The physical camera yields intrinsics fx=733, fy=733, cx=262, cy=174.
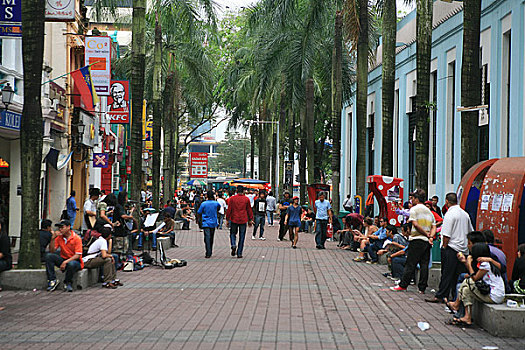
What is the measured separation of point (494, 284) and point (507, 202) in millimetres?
2004

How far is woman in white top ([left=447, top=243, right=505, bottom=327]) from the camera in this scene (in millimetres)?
9602

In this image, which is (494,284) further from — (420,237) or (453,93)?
(453,93)

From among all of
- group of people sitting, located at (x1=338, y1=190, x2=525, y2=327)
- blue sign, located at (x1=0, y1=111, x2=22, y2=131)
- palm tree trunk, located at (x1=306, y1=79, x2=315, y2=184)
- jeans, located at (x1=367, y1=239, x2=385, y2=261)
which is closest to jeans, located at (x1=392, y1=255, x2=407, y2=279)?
group of people sitting, located at (x1=338, y1=190, x2=525, y2=327)

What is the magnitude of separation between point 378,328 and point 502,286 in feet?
5.63

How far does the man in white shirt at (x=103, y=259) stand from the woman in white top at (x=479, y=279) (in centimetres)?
641

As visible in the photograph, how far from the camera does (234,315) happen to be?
1031 centimetres

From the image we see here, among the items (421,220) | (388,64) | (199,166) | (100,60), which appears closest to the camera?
(421,220)

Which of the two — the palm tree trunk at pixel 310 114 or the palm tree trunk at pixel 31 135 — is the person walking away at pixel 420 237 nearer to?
the palm tree trunk at pixel 31 135

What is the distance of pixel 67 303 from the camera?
A: 37.6ft

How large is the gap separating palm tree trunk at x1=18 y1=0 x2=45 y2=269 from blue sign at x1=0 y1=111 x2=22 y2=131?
504 centimetres

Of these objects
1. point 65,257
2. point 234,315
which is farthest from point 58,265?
point 234,315

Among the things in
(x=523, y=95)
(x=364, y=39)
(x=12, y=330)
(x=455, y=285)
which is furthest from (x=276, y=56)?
(x=12, y=330)

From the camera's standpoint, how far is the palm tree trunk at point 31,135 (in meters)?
13.2

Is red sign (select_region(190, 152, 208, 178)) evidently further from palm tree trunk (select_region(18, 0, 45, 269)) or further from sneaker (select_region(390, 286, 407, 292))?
sneaker (select_region(390, 286, 407, 292))
